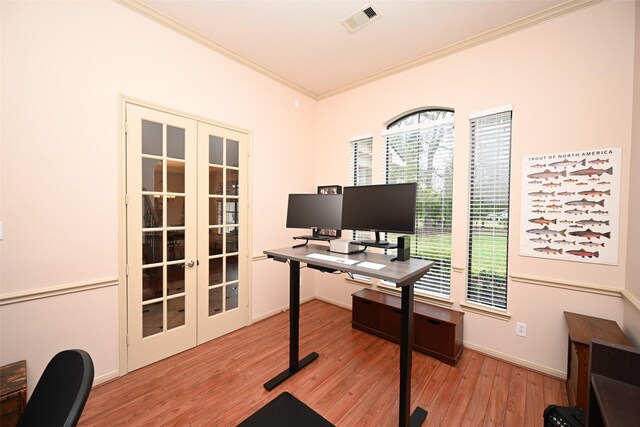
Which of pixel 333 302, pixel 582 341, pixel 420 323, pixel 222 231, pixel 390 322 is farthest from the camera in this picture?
pixel 333 302

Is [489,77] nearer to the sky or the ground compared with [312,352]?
nearer to the sky

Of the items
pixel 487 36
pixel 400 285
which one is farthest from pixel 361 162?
pixel 400 285

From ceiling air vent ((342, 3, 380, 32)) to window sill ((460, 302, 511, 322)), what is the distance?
312 cm

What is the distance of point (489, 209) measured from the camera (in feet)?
9.09

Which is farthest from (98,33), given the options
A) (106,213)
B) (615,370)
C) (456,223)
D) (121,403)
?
(615,370)

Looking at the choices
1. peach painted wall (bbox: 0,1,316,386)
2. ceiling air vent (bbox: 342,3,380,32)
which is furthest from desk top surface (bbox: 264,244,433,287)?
ceiling air vent (bbox: 342,3,380,32)

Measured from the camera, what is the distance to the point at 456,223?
291cm

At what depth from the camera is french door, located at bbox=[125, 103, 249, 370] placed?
2.45 m

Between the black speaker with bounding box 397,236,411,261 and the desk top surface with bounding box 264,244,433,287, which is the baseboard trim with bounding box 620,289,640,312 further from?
the black speaker with bounding box 397,236,411,261

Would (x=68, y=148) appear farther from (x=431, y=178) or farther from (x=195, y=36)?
(x=431, y=178)

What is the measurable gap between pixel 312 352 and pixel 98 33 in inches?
141

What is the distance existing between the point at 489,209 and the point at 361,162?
1.80 meters

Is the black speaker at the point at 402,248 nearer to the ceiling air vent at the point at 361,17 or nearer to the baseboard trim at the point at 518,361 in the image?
the baseboard trim at the point at 518,361

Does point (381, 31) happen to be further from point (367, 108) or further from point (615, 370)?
point (615, 370)
